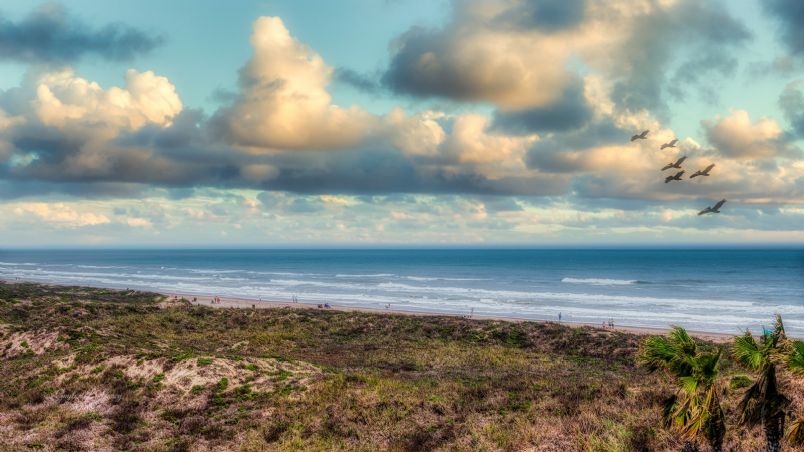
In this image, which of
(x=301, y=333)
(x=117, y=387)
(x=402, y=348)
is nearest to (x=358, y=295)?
(x=301, y=333)

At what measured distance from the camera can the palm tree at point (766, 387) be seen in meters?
11.3

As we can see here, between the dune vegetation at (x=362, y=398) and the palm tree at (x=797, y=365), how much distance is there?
0.36 metres

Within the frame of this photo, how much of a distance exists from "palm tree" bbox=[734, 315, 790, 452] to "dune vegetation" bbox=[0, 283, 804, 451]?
2.8 inches

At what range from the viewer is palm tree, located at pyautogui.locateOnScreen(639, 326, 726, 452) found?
11672 mm

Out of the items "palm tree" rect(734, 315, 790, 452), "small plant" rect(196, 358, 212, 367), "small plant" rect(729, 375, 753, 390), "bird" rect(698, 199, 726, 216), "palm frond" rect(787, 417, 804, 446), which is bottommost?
"small plant" rect(196, 358, 212, 367)

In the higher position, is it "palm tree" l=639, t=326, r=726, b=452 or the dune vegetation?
"palm tree" l=639, t=326, r=726, b=452

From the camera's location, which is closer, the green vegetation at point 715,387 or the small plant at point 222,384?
the green vegetation at point 715,387

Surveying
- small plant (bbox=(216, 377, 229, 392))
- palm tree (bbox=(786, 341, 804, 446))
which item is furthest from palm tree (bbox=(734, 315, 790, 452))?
small plant (bbox=(216, 377, 229, 392))

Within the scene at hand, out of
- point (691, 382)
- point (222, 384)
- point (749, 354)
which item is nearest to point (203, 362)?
point (222, 384)

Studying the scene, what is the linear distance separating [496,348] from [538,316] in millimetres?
35751

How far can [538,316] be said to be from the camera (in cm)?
7606

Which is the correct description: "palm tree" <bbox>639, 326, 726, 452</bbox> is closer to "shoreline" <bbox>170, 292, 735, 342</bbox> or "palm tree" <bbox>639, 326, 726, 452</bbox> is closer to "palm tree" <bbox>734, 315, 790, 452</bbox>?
"palm tree" <bbox>734, 315, 790, 452</bbox>

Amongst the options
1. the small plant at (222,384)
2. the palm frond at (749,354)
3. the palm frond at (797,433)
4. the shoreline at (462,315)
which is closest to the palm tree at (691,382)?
the palm frond at (749,354)

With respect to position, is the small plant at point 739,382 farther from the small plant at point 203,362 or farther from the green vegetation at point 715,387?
the small plant at point 203,362
